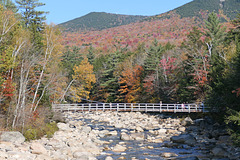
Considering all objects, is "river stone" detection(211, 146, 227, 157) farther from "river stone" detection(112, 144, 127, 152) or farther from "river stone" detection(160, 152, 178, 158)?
"river stone" detection(112, 144, 127, 152)

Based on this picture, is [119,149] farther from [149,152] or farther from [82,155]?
[82,155]

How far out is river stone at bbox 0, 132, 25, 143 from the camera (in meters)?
13.8

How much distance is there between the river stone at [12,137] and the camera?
13.8m

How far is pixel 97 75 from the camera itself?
50406 mm

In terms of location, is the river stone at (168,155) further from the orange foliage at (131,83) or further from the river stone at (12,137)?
the orange foliage at (131,83)

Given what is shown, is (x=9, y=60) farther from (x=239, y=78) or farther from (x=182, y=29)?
(x=182, y=29)

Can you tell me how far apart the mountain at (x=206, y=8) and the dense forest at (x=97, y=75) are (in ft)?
344

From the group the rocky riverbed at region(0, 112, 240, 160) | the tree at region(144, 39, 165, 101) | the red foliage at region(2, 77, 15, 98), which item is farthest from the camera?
the tree at region(144, 39, 165, 101)

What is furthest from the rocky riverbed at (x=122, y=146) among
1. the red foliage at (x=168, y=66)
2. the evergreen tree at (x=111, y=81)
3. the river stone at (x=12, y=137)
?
the evergreen tree at (x=111, y=81)

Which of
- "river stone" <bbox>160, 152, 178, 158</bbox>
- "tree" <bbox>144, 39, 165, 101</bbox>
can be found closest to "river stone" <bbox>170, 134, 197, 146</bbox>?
"river stone" <bbox>160, 152, 178, 158</bbox>

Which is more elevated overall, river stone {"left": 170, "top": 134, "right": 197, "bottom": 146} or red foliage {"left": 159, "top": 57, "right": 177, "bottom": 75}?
red foliage {"left": 159, "top": 57, "right": 177, "bottom": 75}

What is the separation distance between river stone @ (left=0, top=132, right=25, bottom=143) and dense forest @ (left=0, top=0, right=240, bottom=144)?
107 centimetres

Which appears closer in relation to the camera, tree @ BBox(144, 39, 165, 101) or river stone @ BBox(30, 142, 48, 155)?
river stone @ BBox(30, 142, 48, 155)

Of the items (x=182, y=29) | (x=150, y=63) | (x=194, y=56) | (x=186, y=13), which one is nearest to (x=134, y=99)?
(x=150, y=63)
